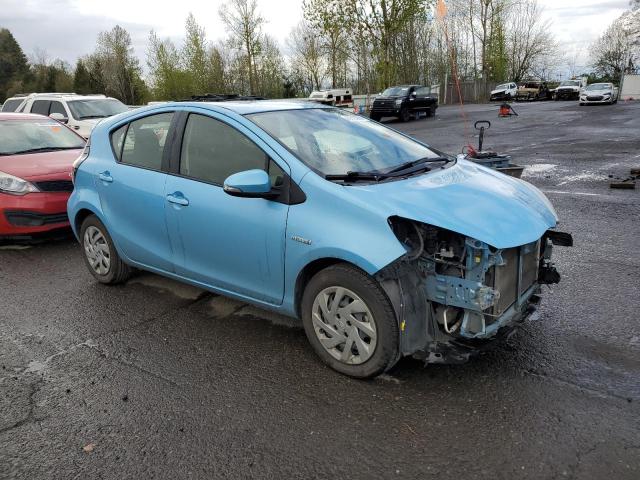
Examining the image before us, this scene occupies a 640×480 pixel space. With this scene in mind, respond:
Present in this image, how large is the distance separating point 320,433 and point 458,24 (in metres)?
70.4

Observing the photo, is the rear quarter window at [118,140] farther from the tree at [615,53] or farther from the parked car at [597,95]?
the tree at [615,53]

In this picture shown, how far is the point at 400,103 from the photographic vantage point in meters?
26.5

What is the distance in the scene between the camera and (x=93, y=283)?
208 inches

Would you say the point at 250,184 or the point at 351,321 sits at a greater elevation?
the point at 250,184

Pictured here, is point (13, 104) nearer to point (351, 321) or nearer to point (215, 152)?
point (215, 152)

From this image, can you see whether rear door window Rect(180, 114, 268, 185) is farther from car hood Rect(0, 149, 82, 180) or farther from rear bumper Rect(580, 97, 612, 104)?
rear bumper Rect(580, 97, 612, 104)

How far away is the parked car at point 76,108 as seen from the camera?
43.0 feet

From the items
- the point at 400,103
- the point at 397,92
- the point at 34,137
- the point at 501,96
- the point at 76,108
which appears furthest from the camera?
the point at 501,96

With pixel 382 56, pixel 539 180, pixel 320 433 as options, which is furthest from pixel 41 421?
pixel 382 56

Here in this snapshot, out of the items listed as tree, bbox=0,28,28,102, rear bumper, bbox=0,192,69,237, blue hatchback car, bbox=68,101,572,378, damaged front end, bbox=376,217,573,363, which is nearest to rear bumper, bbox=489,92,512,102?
rear bumper, bbox=0,192,69,237

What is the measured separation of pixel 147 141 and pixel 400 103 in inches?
927

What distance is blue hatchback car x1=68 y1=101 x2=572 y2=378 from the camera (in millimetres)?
3012

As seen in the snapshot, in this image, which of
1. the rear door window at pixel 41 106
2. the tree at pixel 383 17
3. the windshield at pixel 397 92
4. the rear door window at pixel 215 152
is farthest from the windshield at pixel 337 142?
the tree at pixel 383 17

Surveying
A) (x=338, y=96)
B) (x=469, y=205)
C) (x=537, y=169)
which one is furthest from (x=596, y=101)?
(x=469, y=205)
